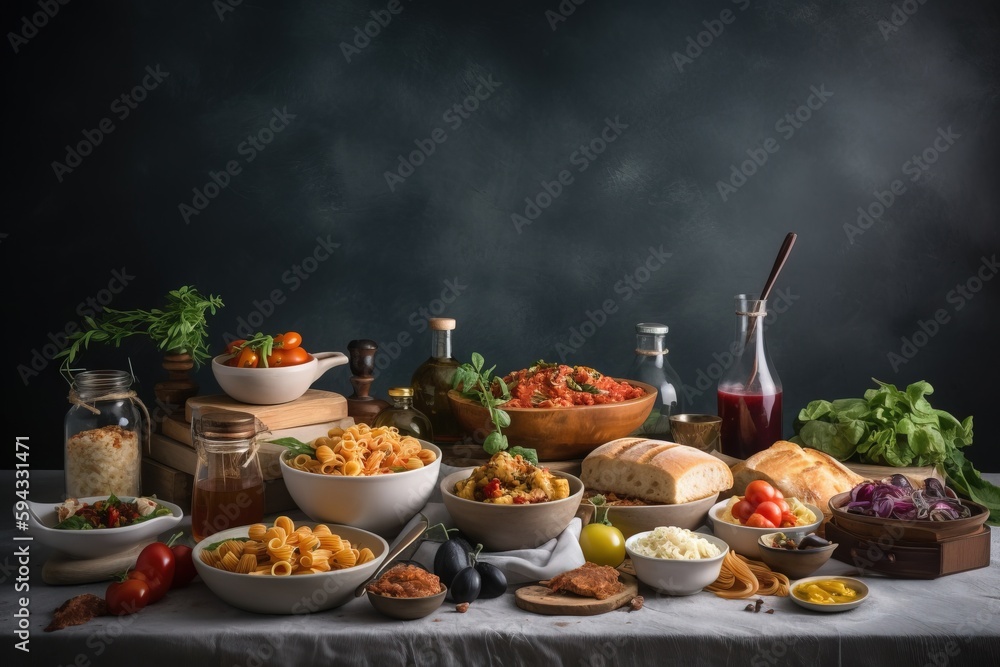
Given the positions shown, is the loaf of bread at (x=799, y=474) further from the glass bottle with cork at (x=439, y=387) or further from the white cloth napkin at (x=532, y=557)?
the glass bottle with cork at (x=439, y=387)

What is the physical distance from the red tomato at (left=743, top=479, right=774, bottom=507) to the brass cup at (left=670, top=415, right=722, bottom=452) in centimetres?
33

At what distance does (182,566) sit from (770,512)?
1.49 meters

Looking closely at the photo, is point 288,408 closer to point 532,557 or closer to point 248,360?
point 248,360

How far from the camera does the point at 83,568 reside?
2168 millimetres

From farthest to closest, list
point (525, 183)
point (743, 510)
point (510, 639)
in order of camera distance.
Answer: point (525, 183) → point (743, 510) → point (510, 639)

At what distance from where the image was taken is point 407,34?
13.3ft

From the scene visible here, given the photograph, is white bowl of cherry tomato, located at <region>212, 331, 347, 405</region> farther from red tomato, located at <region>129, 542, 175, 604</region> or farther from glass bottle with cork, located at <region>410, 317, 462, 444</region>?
red tomato, located at <region>129, 542, 175, 604</region>

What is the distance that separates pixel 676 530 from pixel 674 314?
2.27 metres

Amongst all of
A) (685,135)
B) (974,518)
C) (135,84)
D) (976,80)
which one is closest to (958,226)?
(976,80)

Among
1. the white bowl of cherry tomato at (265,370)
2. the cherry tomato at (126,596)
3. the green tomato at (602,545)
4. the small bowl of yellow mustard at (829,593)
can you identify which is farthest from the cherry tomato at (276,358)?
the small bowl of yellow mustard at (829,593)

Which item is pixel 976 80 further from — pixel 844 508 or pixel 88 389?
pixel 88 389

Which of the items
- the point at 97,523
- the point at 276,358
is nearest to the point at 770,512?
the point at 276,358

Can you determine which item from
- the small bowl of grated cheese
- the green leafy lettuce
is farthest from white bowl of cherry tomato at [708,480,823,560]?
the green leafy lettuce

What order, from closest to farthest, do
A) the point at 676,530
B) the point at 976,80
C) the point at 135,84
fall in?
the point at 676,530 < the point at 135,84 < the point at 976,80
